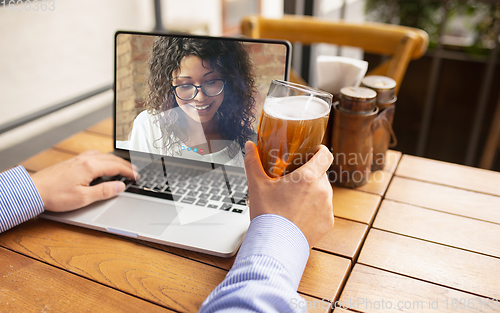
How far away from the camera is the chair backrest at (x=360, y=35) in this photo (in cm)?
135

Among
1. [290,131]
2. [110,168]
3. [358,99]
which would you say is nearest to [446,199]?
[358,99]

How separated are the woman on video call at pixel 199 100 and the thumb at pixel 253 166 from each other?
0.15m

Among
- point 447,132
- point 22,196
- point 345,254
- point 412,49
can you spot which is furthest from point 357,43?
point 447,132

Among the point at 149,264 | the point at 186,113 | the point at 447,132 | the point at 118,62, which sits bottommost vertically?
the point at 447,132

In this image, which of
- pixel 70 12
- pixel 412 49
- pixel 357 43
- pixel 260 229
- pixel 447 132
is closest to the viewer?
pixel 260 229

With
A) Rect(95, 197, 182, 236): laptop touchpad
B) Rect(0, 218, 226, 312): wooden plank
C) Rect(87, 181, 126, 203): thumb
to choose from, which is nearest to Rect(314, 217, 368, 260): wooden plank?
Rect(0, 218, 226, 312): wooden plank

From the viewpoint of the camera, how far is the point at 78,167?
2.69ft

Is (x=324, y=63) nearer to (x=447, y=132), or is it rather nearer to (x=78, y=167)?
(x=78, y=167)

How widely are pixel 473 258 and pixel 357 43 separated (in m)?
1.05

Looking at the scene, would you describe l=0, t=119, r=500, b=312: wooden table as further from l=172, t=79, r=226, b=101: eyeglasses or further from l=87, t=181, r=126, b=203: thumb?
l=172, t=79, r=226, b=101: eyeglasses

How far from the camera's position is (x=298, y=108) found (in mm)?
626

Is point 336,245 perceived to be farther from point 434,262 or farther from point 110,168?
point 110,168

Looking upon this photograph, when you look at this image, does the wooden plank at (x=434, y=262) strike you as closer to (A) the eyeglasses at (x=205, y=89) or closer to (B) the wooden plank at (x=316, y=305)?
(B) the wooden plank at (x=316, y=305)

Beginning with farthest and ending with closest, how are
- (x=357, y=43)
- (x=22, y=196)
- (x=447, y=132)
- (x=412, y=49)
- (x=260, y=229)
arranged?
(x=447, y=132)
(x=357, y=43)
(x=412, y=49)
(x=22, y=196)
(x=260, y=229)
